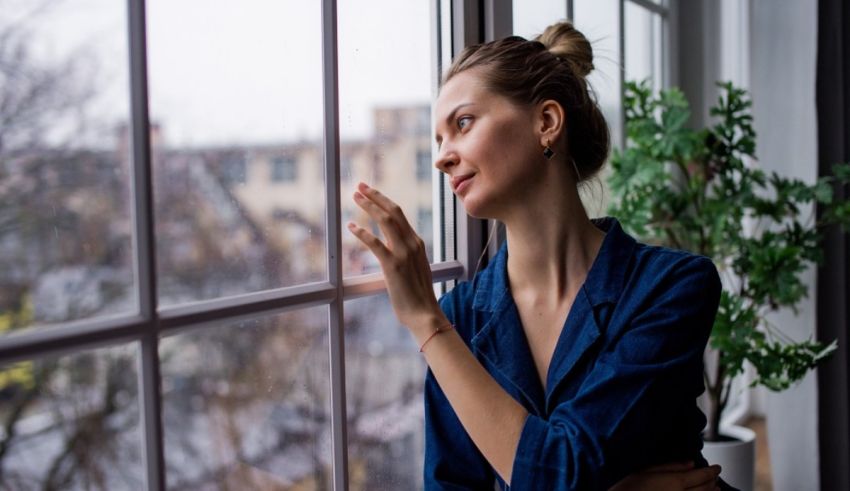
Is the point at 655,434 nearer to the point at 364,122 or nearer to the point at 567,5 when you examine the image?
the point at 364,122

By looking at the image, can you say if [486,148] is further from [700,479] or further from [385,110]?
[700,479]

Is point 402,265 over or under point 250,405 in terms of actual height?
over

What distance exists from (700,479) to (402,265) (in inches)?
21.6

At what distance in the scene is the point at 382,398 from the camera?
1395 millimetres

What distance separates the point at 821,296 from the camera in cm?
276

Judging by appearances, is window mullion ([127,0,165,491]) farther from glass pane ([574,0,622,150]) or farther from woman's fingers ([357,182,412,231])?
glass pane ([574,0,622,150])

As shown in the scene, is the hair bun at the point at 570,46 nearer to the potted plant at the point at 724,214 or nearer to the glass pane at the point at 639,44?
the potted plant at the point at 724,214

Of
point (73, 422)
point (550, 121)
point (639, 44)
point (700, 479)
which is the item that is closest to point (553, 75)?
point (550, 121)

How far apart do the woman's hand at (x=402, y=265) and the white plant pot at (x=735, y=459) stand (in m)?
1.71

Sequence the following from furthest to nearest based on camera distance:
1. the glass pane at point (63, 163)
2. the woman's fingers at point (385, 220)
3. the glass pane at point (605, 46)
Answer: the glass pane at point (605, 46) → the woman's fingers at point (385, 220) → the glass pane at point (63, 163)

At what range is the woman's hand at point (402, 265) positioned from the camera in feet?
3.53

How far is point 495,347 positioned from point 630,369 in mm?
233

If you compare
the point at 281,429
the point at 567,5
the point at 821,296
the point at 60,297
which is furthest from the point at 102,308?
the point at 821,296

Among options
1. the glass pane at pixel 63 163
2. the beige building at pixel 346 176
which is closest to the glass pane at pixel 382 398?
the beige building at pixel 346 176
